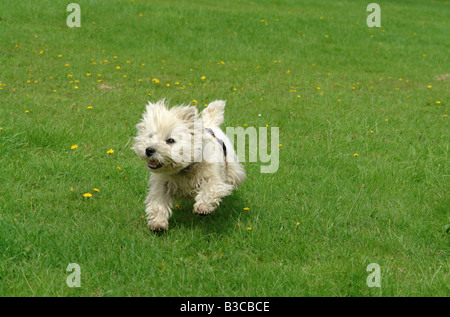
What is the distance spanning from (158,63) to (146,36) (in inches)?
90.3

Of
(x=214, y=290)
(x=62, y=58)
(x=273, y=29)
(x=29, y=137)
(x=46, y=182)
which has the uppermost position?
(x=273, y=29)

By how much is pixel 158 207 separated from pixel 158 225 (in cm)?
18

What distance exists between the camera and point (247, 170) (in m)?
5.55

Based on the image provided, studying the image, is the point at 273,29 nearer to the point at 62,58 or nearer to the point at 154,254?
the point at 62,58

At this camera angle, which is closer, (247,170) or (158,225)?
(158,225)

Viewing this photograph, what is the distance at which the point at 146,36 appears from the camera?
42.7ft

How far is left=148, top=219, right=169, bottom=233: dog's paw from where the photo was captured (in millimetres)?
3947

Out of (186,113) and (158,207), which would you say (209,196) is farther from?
(186,113)

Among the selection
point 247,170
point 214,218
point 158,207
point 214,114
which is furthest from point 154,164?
point 247,170

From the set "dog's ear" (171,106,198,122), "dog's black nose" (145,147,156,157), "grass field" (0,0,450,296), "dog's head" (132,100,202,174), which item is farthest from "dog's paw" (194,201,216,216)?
"dog's ear" (171,106,198,122)

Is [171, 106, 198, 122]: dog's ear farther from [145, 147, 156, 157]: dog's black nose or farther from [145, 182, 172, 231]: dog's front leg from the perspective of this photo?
[145, 182, 172, 231]: dog's front leg

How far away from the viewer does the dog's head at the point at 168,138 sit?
3744 mm

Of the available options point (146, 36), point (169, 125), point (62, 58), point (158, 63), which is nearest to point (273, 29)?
point (146, 36)

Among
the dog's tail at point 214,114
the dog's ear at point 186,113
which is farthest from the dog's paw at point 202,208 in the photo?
the dog's tail at point 214,114
